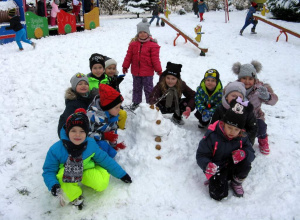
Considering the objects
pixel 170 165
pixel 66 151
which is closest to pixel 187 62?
pixel 170 165

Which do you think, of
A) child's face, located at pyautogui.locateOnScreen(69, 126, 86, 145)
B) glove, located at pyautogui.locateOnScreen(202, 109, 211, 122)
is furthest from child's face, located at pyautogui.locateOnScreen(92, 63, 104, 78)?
glove, located at pyautogui.locateOnScreen(202, 109, 211, 122)

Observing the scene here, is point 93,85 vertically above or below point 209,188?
above

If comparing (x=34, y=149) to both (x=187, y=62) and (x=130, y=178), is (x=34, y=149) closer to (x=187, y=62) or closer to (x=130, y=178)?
(x=130, y=178)

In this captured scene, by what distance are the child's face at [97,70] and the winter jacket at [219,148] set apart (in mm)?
2057

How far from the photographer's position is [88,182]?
8.89ft

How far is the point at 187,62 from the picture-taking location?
761 cm

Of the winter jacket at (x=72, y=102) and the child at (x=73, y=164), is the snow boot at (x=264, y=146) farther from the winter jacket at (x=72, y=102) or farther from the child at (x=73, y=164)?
the winter jacket at (x=72, y=102)

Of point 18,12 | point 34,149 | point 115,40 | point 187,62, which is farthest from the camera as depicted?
point 115,40

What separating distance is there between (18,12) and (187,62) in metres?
6.76

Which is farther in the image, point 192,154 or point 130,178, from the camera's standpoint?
point 192,154

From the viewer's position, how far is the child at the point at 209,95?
3.73 metres

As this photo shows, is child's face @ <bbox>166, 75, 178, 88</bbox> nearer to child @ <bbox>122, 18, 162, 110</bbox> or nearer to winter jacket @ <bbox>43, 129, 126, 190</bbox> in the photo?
child @ <bbox>122, 18, 162, 110</bbox>

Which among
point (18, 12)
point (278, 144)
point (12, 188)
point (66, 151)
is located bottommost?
point (12, 188)

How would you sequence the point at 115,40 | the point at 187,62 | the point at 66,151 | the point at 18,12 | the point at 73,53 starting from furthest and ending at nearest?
the point at 115,40 → the point at 18,12 → the point at 73,53 → the point at 187,62 → the point at 66,151
